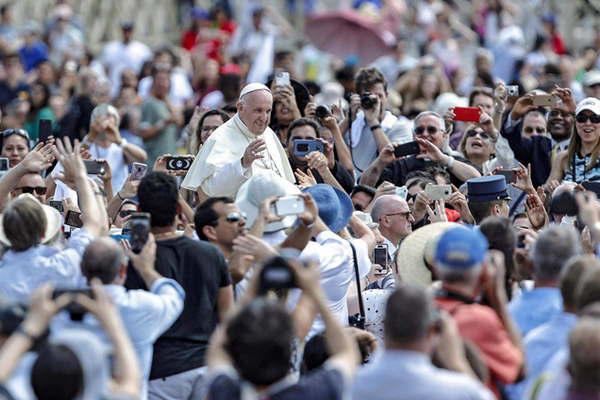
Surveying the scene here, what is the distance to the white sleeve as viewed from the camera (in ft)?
34.4

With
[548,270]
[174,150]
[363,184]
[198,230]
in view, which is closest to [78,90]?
[174,150]

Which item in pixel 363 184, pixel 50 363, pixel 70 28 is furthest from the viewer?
pixel 70 28

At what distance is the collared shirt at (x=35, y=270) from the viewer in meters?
7.91

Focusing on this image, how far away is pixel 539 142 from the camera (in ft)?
42.3

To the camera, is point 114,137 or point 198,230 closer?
point 198,230

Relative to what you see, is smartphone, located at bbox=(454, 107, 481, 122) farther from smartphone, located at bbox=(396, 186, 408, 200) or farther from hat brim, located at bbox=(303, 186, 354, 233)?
hat brim, located at bbox=(303, 186, 354, 233)

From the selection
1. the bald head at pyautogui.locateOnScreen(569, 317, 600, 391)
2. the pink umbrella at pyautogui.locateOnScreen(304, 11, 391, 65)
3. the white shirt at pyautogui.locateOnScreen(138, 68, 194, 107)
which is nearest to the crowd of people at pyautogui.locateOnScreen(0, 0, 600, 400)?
the bald head at pyautogui.locateOnScreen(569, 317, 600, 391)

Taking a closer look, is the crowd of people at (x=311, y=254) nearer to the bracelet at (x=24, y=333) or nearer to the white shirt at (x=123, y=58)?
the bracelet at (x=24, y=333)

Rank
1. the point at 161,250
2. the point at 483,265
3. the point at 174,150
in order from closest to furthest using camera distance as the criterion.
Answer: the point at 483,265 < the point at 161,250 < the point at 174,150

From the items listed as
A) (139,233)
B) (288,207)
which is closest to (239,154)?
(288,207)

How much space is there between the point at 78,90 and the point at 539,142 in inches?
257

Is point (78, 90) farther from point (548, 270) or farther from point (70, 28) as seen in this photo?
point (548, 270)

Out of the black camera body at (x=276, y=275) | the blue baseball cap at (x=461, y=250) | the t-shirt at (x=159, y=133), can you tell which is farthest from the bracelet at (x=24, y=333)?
the t-shirt at (x=159, y=133)

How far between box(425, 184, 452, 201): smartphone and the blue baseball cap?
370cm
